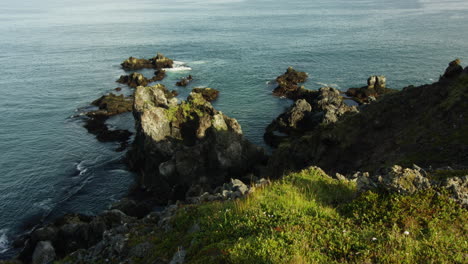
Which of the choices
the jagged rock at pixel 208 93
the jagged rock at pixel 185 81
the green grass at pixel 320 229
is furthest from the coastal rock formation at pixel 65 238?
the jagged rock at pixel 185 81

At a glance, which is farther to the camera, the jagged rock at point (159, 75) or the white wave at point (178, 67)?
the white wave at point (178, 67)

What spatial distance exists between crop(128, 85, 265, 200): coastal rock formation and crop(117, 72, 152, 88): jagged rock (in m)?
40.1

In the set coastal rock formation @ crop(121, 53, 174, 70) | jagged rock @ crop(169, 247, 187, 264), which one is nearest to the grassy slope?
jagged rock @ crop(169, 247, 187, 264)

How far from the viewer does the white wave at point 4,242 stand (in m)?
33.9

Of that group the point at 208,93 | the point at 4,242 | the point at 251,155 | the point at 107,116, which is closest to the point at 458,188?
the point at 251,155

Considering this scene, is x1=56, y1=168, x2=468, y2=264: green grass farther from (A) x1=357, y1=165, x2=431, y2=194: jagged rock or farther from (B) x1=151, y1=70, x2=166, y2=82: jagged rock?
(B) x1=151, y1=70, x2=166, y2=82: jagged rock

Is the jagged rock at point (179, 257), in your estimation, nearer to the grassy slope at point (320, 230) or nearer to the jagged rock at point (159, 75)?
the grassy slope at point (320, 230)

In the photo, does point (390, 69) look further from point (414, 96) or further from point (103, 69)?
point (103, 69)

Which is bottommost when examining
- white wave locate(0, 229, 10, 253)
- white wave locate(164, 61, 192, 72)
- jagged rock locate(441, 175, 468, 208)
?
white wave locate(0, 229, 10, 253)

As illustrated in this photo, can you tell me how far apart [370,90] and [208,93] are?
41.7 m

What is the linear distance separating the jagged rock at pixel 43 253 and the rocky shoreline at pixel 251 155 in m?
0.09

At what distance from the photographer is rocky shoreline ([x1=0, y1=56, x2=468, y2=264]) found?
17.1 metres

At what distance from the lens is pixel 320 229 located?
425 inches

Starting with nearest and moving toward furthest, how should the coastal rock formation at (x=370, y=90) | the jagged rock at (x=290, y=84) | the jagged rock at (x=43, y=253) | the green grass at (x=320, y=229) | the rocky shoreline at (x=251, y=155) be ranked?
the green grass at (x=320, y=229) → the rocky shoreline at (x=251, y=155) → the jagged rock at (x=43, y=253) → the coastal rock formation at (x=370, y=90) → the jagged rock at (x=290, y=84)
